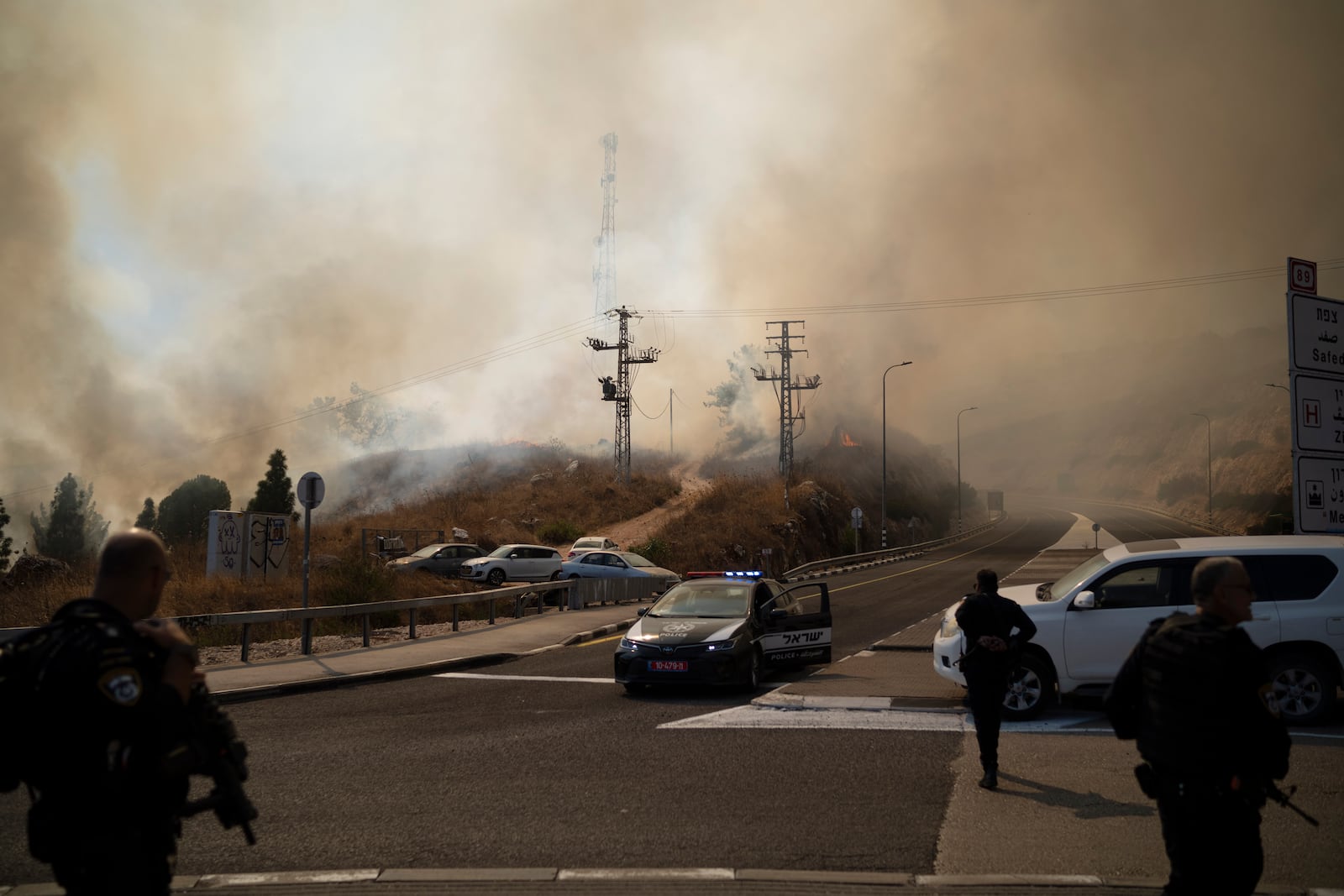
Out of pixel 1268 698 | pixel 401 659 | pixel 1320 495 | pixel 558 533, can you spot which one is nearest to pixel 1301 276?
pixel 1320 495

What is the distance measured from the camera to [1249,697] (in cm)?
365

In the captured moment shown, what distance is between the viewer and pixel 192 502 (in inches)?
2280

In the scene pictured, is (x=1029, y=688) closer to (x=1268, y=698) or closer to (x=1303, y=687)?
(x=1303, y=687)

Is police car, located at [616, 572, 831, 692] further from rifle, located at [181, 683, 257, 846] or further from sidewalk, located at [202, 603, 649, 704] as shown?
rifle, located at [181, 683, 257, 846]

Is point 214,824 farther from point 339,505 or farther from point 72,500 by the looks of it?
point 339,505

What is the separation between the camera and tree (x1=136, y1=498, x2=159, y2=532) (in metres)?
59.8

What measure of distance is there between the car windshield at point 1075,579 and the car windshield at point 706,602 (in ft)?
12.3

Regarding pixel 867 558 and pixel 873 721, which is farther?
pixel 867 558

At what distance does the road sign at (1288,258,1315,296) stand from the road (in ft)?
17.1

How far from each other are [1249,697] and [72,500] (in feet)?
224

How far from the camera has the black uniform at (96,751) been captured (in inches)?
111

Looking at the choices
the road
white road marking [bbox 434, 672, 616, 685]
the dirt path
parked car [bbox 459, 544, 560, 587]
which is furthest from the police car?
the dirt path

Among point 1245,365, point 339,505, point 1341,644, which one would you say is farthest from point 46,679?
point 1245,365

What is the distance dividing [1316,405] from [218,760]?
11561mm
